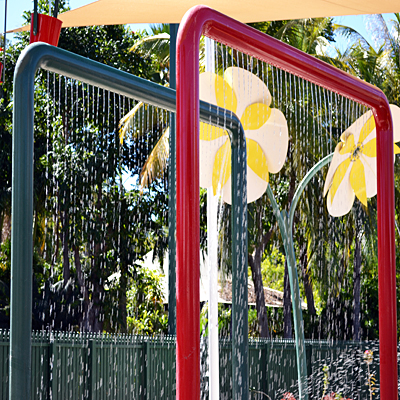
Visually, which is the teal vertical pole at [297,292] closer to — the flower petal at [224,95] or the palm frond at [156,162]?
the flower petal at [224,95]

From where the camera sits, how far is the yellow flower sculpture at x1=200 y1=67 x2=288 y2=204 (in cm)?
548

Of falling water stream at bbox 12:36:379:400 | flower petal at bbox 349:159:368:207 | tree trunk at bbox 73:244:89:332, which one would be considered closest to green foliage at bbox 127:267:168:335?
falling water stream at bbox 12:36:379:400

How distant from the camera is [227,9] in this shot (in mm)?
6465

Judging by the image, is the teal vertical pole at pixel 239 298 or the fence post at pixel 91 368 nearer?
the teal vertical pole at pixel 239 298

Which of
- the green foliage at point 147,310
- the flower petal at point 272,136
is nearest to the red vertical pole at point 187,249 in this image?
the flower petal at point 272,136

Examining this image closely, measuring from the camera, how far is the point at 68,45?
15.7 meters

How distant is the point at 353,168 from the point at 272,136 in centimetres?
101

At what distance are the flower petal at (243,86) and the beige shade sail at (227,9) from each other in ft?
3.15

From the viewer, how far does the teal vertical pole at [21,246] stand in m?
2.68

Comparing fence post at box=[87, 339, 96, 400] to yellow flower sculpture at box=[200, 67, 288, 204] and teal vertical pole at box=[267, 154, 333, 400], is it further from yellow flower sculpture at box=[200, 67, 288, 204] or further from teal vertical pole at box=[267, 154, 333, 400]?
yellow flower sculpture at box=[200, 67, 288, 204]

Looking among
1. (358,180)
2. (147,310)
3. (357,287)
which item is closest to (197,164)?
(358,180)

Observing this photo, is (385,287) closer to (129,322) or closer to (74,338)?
(74,338)

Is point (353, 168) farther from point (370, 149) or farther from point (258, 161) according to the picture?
point (258, 161)

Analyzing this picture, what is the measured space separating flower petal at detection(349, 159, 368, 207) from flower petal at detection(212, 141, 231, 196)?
145 centimetres
